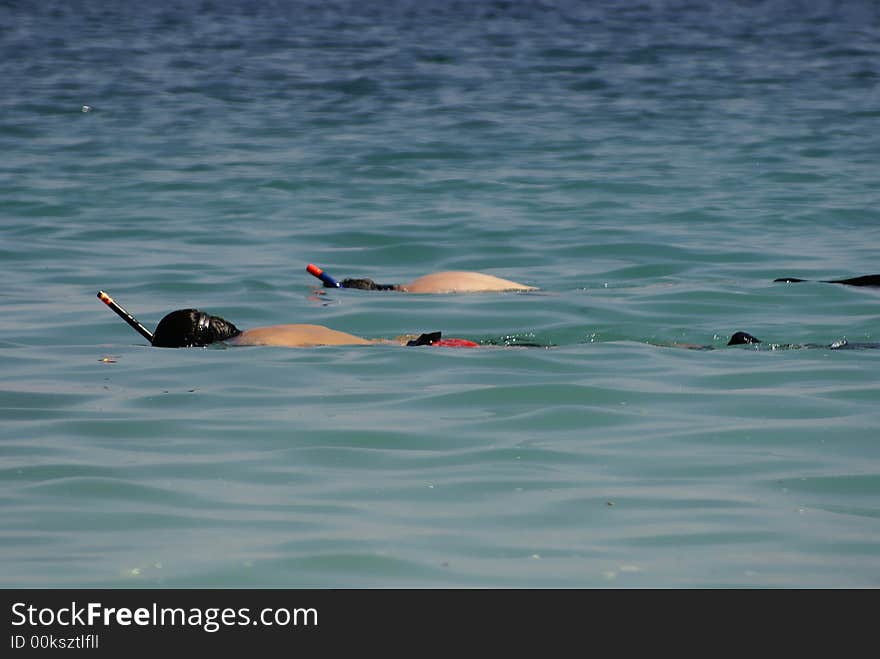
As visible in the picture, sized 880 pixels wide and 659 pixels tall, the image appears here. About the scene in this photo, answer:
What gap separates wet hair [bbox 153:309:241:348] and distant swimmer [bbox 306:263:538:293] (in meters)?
2.32

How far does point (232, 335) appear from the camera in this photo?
37.4 feet

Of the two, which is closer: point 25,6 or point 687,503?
point 687,503

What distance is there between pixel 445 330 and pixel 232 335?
1.84 m

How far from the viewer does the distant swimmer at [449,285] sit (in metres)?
13.6

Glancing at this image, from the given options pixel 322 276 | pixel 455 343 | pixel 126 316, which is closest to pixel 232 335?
pixel 126 316

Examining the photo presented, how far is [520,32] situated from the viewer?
43.0 m

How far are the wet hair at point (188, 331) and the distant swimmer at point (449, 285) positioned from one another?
232 cm

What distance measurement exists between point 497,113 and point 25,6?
3143 cm

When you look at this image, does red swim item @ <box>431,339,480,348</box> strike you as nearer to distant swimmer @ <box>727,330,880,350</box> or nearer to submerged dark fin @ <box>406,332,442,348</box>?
submerged dark fin @ <box>406,332,442,348</box>

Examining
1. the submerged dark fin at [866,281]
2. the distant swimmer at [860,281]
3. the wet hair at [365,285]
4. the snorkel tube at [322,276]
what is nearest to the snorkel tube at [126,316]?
the snorkel tube at [322,276]

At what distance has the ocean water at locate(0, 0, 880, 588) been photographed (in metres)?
6.52

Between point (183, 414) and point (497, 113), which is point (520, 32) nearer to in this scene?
point (497, 113)

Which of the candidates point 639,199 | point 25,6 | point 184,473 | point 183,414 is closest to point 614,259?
point 639,199

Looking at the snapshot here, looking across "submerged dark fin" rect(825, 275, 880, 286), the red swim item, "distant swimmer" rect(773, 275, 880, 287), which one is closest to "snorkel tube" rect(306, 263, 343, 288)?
the red swim item
